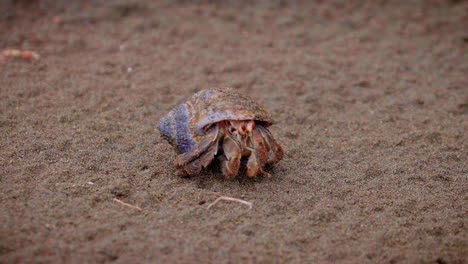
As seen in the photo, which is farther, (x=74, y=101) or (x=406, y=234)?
(x=74, y=101)

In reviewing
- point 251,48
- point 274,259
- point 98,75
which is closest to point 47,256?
point 274,259

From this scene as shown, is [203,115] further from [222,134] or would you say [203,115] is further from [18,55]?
[18,55]

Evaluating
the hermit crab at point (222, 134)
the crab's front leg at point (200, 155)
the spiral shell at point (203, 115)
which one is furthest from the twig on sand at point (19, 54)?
the crab's front leg at point (200, 155)

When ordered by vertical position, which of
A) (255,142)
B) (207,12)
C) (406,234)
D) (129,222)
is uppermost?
(207,12)

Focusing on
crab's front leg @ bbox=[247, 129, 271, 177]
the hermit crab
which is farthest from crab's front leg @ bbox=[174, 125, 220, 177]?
crab's front leg @ bbox=[247, 129, 271, 177]

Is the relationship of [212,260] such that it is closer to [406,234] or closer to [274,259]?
[274,259]

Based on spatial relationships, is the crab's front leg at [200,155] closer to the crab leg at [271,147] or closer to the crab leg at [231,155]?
the crab leg at [231,155]

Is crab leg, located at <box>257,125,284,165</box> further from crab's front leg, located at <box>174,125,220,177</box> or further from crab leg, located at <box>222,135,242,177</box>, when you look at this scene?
crab's front leg, located at <box>174,125,220,177</box>
